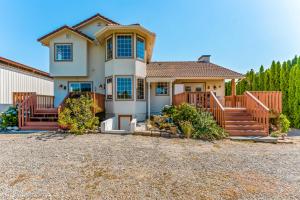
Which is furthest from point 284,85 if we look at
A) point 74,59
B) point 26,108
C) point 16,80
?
point 16,80

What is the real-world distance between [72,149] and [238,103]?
11.4m

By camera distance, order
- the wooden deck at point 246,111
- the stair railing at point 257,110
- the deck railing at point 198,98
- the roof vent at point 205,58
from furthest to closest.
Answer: the roof vent at point 205,58 < the deck railing at point 198,98 < the wooden deck at point 246,111 < the stair railing at point 257,110

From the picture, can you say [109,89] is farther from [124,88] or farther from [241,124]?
[241,124]

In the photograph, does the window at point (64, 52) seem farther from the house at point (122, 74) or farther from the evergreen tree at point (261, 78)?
the evergreen tree at point (261, 78)

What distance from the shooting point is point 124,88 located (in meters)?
12.7

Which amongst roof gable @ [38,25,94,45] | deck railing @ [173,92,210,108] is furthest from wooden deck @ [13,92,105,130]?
deck railing @ [173,92,210,108]

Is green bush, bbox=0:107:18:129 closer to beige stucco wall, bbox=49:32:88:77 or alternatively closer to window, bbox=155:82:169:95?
beige stucco wall, bbox=49:32:88:77

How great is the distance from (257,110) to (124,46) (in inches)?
372

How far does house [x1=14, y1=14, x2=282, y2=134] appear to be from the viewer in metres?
12.5

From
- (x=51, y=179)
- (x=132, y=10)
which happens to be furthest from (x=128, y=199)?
(x=132, y=10)

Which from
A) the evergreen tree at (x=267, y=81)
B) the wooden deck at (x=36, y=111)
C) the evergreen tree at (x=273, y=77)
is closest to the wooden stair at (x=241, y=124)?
the evergreen tree at (x=273, y=77)

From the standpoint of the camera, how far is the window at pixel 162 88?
48.5 feet

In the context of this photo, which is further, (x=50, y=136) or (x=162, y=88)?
(x=162, y=88)

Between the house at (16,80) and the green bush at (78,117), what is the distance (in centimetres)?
586
